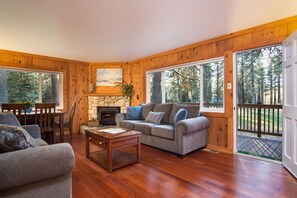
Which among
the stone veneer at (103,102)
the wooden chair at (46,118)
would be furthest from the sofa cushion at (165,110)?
A: the wooden chair at (46,118)

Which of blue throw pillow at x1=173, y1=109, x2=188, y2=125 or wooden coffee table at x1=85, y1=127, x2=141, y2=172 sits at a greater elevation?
blue throw pillow at x1=173, y1=109, x2=188, y2=125

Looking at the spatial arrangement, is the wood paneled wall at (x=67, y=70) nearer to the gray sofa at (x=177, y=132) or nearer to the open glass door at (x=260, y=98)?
the gray sofa at (x=177, y=132)

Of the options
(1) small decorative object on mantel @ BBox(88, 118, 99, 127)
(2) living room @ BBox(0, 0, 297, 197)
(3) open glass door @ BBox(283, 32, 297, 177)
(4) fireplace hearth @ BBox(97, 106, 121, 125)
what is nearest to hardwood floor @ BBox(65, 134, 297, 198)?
(2) living room @ BBox(0, 0, 297, 197)

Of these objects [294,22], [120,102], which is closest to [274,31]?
[294,22]

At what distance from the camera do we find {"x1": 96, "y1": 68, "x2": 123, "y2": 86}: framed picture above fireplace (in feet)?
18.4

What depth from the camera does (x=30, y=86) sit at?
178 inches

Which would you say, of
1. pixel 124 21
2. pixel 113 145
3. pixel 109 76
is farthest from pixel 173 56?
pixel 113 145

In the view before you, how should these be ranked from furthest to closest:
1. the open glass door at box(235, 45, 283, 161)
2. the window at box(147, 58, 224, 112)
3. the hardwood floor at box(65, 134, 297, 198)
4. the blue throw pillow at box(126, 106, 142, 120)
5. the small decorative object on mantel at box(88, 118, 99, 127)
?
1. the small decorative object on mantel at box(88, 118, 99, 127)
2. the blue throw pillow at box(126, 106, 142, 120)
3. the open glass door at box(235, 45, 283, 161)
4. the window at box(147, 58, 224, 112)
5. the hardwood floor at box(65, 134, 297, 198)

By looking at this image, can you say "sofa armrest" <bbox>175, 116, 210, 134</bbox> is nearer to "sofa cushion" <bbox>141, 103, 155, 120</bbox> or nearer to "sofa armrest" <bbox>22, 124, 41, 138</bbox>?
"sofa cushion" <bbox>141, 103, 155, 120</bbox>

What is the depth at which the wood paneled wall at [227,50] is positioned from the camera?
270cm

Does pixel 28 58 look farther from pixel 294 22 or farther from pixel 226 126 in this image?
pixel 294 22

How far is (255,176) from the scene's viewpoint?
2256mm

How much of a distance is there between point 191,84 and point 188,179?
2.45 m

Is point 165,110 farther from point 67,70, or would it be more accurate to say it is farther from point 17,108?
point 67,70
